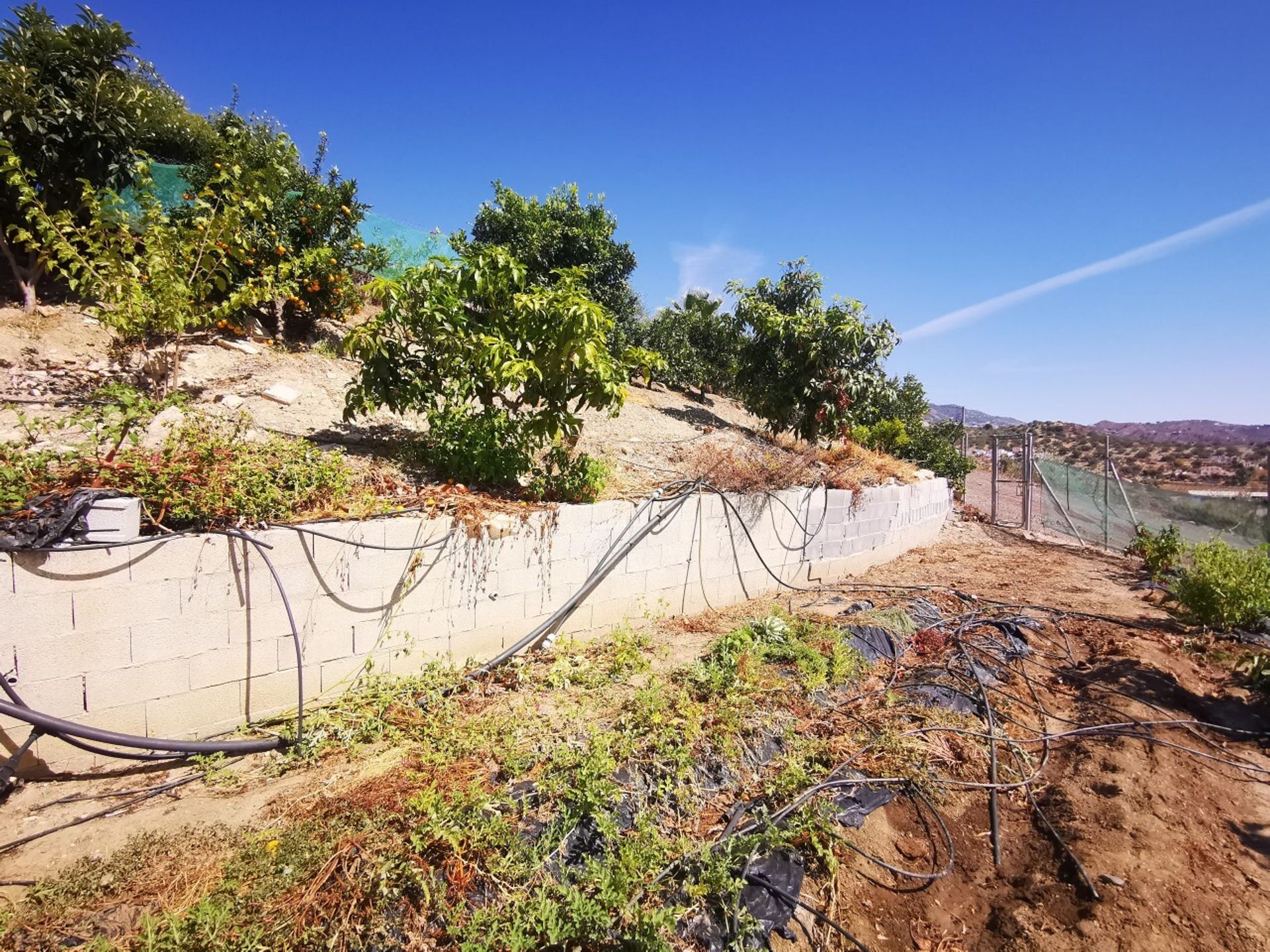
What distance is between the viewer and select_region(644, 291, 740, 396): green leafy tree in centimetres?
1350

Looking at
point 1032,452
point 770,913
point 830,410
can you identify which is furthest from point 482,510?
point 1032,452

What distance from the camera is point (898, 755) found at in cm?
328

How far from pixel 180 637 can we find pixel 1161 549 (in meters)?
11.2

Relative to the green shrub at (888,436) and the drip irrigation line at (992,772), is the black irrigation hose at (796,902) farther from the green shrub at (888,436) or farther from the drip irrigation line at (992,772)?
the green shrub at (888,436)

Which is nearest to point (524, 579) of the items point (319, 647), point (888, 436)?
point (319, 647)

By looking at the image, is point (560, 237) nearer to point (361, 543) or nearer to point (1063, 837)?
point (361, 543)

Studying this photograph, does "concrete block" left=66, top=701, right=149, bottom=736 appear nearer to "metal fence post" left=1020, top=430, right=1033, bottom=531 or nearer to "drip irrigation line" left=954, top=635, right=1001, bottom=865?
"drip irrigation line" left=954, top=635, right=1001, bottom=865

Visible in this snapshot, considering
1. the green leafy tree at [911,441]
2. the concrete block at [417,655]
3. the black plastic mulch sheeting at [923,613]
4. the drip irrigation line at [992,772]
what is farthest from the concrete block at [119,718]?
the green leafy tree at [911,441]

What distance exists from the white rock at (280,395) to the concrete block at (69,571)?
3329 mm

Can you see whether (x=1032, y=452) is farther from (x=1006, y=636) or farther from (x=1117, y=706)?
(x=1117, y=706)

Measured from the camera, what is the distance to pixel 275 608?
320 centimetres

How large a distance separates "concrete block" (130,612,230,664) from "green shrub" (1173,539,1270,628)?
27.5 ft

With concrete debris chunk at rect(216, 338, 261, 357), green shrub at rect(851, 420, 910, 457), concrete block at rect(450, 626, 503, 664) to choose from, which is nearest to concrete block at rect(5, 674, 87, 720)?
concrete block at rect(450, 626, 503, 664)

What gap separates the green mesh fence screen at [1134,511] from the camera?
747cm
